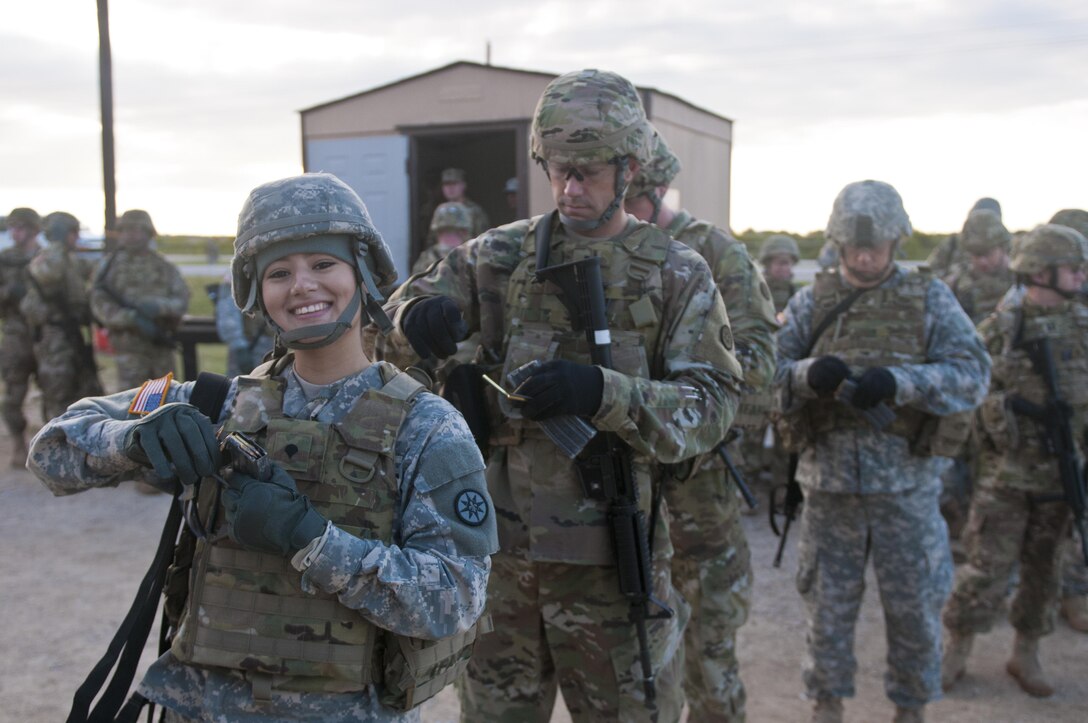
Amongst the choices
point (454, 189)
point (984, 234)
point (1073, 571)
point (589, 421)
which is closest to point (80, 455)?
point (589, 421)

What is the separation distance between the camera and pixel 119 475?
6.72ft

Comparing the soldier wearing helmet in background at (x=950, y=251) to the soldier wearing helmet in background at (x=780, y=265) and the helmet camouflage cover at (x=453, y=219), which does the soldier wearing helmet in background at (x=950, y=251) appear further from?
the helmet camouflage cover at (x=453, y=219)

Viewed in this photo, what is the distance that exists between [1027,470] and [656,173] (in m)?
2.48

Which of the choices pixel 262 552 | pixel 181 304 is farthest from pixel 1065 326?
pixel 181 304

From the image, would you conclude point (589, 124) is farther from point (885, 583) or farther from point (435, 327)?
point (885, 583)

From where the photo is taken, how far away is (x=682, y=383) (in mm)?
2844

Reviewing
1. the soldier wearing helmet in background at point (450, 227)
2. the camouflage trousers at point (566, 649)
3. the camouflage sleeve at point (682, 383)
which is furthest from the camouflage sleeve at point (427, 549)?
the soldier wearing helmet in background at point (450, 227)

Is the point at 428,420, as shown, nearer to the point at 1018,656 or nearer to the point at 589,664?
the point at 589,664

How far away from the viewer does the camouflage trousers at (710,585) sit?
4.04 metres

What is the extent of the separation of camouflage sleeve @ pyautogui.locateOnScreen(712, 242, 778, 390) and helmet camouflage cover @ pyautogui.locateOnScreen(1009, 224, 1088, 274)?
198 cm

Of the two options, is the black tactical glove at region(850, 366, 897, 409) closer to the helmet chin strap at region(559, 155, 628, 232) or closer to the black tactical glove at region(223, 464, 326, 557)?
the helmet chin strap at region(559, 155, 628, 232)

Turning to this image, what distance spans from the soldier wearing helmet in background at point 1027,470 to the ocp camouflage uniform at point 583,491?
2.62 metres

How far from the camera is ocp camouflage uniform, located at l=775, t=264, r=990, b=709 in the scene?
13.9 ft

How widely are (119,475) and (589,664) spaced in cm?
147
